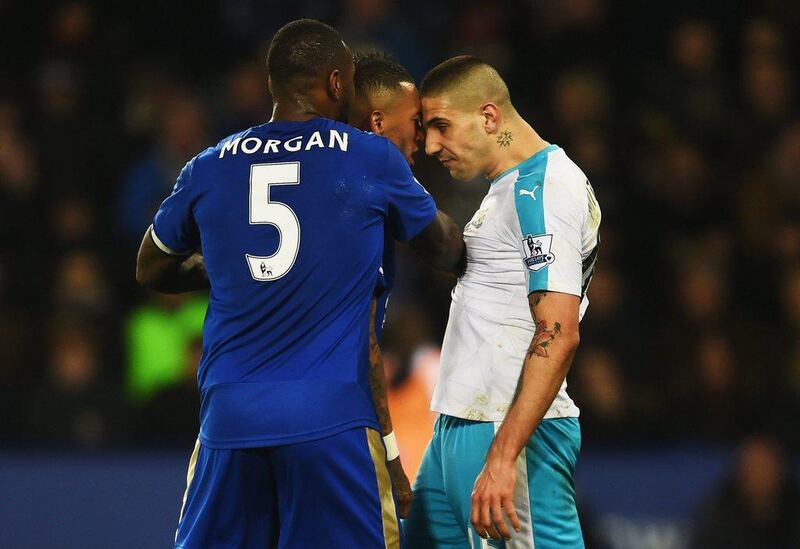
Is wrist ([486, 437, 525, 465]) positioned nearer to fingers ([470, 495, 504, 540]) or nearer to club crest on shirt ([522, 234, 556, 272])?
fingers ([470, 495, 504, 540])

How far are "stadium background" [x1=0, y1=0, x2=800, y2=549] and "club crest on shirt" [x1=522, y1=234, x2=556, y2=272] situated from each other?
121 inches

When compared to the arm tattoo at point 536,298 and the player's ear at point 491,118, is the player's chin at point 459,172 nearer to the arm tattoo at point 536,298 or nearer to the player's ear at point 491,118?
the player's ear at point 491,118

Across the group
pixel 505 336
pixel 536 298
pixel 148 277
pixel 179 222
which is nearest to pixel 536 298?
pixel 536 298

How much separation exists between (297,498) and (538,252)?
0.98 metres

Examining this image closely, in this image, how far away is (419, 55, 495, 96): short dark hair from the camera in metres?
4.05

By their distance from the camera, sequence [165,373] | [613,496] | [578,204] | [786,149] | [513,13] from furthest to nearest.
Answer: [513,13] → [786,149] → [165,373] → [613,496] → [578,204]

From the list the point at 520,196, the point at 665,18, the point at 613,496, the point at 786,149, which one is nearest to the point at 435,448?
the point at 520,196

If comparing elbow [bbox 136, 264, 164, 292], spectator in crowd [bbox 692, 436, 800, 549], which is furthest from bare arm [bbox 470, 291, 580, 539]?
spectator in crowd [bbox 692, 436, 800, 549]

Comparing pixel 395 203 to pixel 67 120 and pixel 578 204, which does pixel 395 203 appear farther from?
pixel 67 120

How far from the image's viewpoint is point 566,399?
12.8 feet

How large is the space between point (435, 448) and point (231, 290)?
0.90m

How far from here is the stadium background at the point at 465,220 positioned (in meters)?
6.99

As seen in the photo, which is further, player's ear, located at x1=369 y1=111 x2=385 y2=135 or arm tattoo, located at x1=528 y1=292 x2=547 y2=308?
player's ear, located at x1=369 y1=111 x2=385 y2=135

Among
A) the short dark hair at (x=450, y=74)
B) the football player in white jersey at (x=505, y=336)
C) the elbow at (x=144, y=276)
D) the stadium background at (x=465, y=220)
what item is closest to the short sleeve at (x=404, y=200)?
the football player in white jersey at (x=505, y=336)
